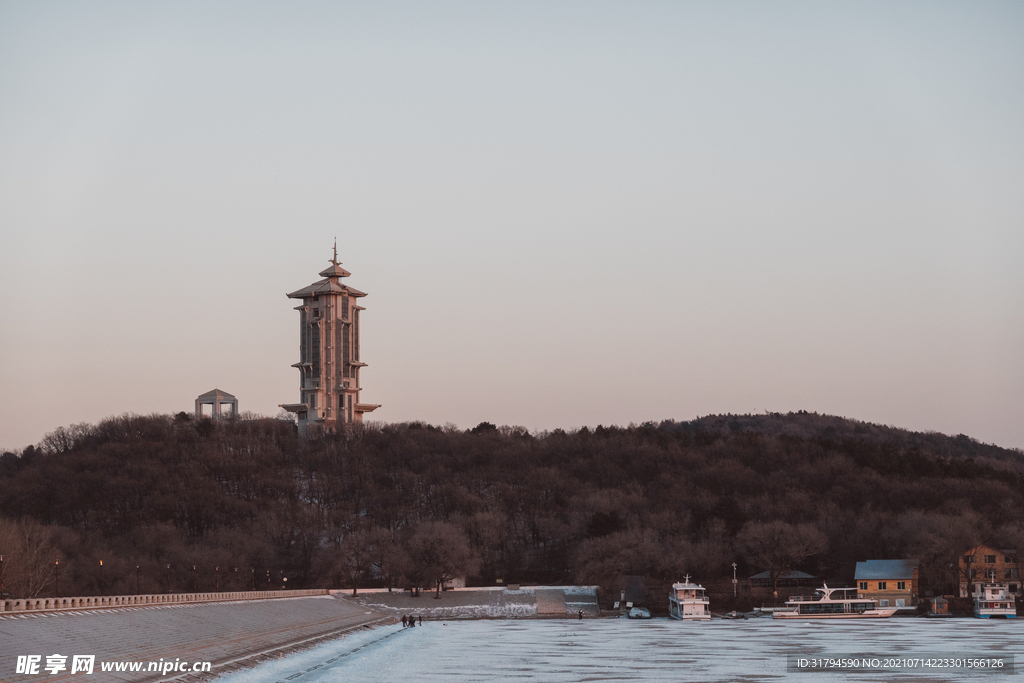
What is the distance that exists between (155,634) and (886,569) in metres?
65.6

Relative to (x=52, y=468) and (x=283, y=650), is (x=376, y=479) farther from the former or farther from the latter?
(x=283, y=650)

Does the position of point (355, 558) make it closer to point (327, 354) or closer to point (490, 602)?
point (490, 602)

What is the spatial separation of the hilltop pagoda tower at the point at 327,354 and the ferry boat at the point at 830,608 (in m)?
69.2

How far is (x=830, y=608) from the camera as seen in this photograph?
90375 millimetres

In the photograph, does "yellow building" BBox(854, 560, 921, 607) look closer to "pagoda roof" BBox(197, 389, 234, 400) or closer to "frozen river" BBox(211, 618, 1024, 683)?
"frozen river" BBox(211, 618, 1024, 683)

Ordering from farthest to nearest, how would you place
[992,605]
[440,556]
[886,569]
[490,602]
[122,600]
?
[886,569], [440,556], [490,602], [992,605], [122,600]

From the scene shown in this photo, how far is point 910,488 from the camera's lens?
379 feet

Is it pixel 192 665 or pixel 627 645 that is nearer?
pixel 192 665

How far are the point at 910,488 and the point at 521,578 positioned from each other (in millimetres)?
36997

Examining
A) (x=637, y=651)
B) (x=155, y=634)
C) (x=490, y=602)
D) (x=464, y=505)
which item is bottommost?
(x=490, y=602)

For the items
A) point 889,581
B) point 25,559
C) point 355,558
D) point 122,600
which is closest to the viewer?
point 122,600

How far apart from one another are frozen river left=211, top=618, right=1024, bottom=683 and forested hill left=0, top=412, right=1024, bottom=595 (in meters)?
24.1

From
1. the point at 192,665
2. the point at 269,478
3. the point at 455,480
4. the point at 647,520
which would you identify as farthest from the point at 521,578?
the point at 192,665

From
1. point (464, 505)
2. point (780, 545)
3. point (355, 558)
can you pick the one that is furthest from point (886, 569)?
point (355, 558)
